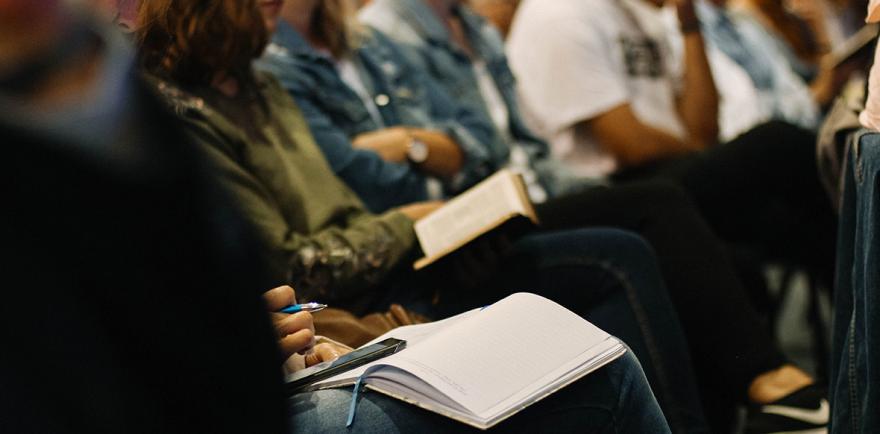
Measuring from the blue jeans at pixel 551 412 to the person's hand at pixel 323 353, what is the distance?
13cm

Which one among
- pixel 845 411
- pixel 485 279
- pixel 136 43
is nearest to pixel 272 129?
pixel 485 279

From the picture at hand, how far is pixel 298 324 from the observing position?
3.67 feet

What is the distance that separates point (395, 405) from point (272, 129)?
81 centimetres

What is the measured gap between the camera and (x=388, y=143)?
2121mm

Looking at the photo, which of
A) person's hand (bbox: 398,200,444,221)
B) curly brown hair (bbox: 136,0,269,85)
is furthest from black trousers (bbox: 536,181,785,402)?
curly brown hair (bbox: 136,0,269,85)

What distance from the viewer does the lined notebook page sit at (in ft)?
3.37

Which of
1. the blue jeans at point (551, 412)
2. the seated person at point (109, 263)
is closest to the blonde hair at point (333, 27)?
the blue jeans at point (551, 412)

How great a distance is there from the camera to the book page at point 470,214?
169 centimetres

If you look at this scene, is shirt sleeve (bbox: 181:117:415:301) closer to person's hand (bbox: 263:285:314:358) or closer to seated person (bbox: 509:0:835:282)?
person's hand (bbox: 263:285:314:358)

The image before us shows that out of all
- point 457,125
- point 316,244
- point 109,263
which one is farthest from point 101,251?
point 457,125

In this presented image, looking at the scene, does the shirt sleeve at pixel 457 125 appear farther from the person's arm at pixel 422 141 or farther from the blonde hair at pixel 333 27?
the blonde hair at pixel 333 27

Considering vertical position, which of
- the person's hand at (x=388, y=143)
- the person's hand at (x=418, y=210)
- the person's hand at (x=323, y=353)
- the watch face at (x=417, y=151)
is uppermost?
the person's hand at (x=323, y=353)

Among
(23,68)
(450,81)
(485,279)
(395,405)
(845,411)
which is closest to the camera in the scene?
(23,68)

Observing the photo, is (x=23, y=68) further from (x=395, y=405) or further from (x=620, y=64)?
(x=620, y=64)
